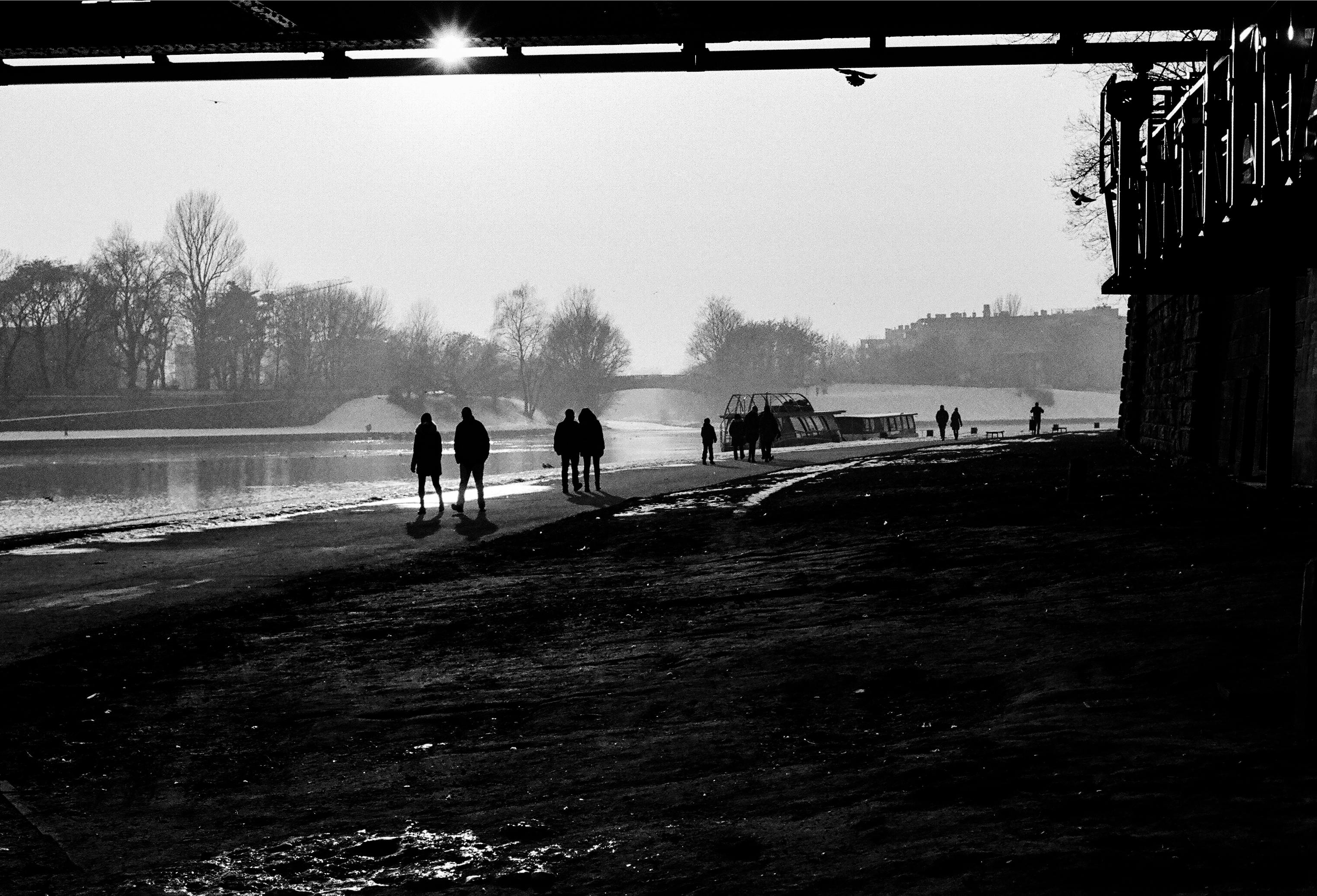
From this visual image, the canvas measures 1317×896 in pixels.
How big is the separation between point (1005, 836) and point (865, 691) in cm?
251

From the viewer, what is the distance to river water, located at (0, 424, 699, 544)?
24.8 meters

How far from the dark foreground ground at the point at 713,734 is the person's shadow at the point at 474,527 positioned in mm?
4580

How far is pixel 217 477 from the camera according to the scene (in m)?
41.5

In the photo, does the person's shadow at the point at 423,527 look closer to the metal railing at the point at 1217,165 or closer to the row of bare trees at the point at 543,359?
the metal railing at the point at 1217,165

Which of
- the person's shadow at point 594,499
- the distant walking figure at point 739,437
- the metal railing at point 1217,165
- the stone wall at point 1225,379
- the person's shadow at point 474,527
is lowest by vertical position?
the person's shadow at point 474,527

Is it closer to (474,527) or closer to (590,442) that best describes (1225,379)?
(474,527)

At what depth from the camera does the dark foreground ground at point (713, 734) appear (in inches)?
177

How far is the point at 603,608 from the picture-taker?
34.4ft

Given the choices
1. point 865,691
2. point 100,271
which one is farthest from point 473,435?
point 100,271

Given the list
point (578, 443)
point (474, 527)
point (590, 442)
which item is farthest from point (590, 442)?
point (474, 527)

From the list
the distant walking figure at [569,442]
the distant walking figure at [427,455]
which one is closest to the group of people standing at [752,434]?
the distant walking figure at [569,442]

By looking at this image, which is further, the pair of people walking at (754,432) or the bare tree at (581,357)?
the bare tree at (581,357)

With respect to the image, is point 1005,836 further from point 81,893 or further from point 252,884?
point 81,893

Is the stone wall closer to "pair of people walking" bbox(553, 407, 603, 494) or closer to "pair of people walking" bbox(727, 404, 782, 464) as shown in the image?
"pair of people walking" bbox(553, 407, 603, 494)
